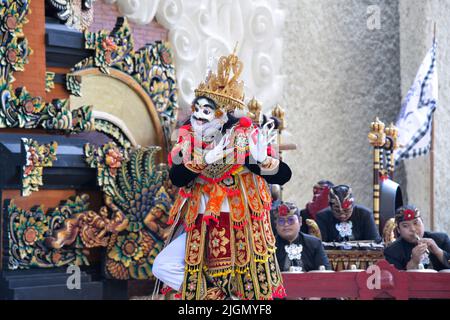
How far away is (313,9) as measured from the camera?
45.4 feet

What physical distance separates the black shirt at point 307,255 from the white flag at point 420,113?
179 inches

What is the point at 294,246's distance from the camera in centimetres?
859

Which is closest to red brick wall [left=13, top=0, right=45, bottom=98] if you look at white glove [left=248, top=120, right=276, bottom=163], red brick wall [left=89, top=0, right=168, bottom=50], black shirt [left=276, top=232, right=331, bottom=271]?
red brick wall [left=89, top=0, right=168, bottom=50]

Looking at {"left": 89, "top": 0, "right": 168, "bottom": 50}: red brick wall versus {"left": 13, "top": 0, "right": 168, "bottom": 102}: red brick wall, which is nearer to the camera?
{"left": 13, "top": 0, "right": 168, "bottom": 102}: red brick wall

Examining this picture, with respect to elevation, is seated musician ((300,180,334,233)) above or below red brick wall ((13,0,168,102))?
below

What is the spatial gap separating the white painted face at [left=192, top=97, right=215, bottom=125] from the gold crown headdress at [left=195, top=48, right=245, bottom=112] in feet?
0.14

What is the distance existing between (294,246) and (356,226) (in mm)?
1420

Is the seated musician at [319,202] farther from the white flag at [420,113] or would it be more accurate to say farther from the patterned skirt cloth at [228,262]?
the patterned skirt cloth at [228,262]

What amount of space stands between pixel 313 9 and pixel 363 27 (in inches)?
39.2

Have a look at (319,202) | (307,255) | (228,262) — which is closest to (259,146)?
(228,262)

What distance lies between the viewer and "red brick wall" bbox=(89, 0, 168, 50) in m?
10.4

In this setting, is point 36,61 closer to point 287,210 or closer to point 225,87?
point 225,87

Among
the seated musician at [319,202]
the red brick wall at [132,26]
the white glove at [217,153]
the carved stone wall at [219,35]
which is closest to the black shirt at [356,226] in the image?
the seated musician at [319,202]

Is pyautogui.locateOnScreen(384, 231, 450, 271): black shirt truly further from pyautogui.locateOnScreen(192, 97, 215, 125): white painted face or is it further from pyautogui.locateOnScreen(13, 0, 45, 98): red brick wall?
pyautogui.locateOnScreen(13, 0, 45, 98): red brick wall
